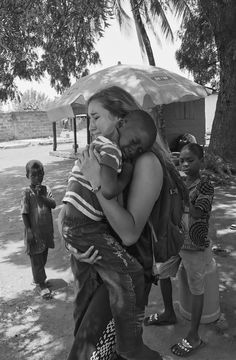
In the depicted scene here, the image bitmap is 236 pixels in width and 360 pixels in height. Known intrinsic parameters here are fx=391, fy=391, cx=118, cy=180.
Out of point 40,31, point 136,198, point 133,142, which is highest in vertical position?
point 40,31

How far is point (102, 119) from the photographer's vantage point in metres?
1.69

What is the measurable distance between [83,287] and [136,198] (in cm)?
45

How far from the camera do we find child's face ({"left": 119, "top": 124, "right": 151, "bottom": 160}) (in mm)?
1604

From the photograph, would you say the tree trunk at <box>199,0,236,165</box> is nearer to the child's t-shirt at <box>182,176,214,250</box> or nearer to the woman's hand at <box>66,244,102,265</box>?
the child's t-shirt at <box>182,176,214,250</box>

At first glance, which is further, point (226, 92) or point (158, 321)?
point (226, 92)

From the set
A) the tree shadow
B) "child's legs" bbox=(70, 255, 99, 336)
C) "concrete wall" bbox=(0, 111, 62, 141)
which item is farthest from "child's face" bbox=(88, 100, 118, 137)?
"concrete wall" bbox=(0, 111, 62, 141)

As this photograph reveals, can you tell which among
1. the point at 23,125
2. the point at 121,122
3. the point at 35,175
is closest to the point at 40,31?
the point at 35,175

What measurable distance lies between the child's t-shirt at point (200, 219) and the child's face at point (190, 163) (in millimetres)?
102

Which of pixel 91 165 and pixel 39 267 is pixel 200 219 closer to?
pixel 91 165

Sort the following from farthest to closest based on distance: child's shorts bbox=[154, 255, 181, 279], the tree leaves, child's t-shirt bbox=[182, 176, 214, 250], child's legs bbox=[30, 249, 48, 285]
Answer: the tree leaves
child's legs bbox=[30, 249, 48, 285]
child's shorts bbox=[154, 255, 181, 279]
child's t-shirt bbox=[182, 176, 214, 250]

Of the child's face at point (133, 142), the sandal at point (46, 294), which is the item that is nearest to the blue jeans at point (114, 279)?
the child's face at point (133, 142)

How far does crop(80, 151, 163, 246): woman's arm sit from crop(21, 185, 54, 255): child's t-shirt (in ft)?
7.87

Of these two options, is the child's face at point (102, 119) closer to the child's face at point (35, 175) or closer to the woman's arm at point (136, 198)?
the woman's arm at point (136, 198)

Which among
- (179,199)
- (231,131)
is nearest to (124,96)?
(179,199)
